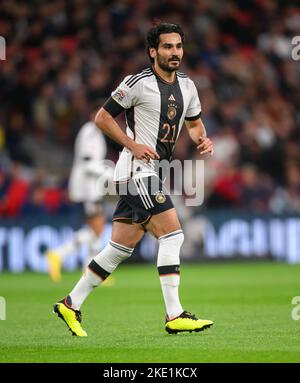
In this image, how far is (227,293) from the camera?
11797 millimetres

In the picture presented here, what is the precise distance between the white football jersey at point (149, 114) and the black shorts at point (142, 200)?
0.08m

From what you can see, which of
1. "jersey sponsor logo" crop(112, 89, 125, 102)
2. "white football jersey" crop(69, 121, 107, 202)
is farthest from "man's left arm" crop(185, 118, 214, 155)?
"white football jersey" crop(69, 121, 107, 202)

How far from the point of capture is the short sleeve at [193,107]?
8.34 m

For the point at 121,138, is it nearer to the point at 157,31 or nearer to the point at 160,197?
the point at 160,197

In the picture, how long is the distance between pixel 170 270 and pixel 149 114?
125cm

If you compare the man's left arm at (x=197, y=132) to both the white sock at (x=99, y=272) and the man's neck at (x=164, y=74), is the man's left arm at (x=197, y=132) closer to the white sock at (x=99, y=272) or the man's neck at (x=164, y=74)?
the man's neck at (x=164, y=74)

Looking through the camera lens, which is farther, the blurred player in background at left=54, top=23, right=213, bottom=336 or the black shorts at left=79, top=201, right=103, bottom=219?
the black shorts at left=79, top=201, right=103, bottom=219

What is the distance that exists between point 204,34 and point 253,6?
1.60 metres

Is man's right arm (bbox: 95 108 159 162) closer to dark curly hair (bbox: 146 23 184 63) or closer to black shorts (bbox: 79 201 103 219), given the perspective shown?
dark curly hair (bbox: 146 23 184 63)

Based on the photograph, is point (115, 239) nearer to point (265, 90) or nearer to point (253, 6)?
point (265, 90)

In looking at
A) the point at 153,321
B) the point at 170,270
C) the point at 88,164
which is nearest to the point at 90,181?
the point at 88,164

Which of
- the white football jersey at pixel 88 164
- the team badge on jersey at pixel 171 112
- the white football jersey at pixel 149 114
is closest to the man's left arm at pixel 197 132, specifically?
the white football jersey at pixel 149 114

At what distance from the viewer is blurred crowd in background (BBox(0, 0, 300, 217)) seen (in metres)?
17.9

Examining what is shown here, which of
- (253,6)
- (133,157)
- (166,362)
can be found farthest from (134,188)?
(253,6)
